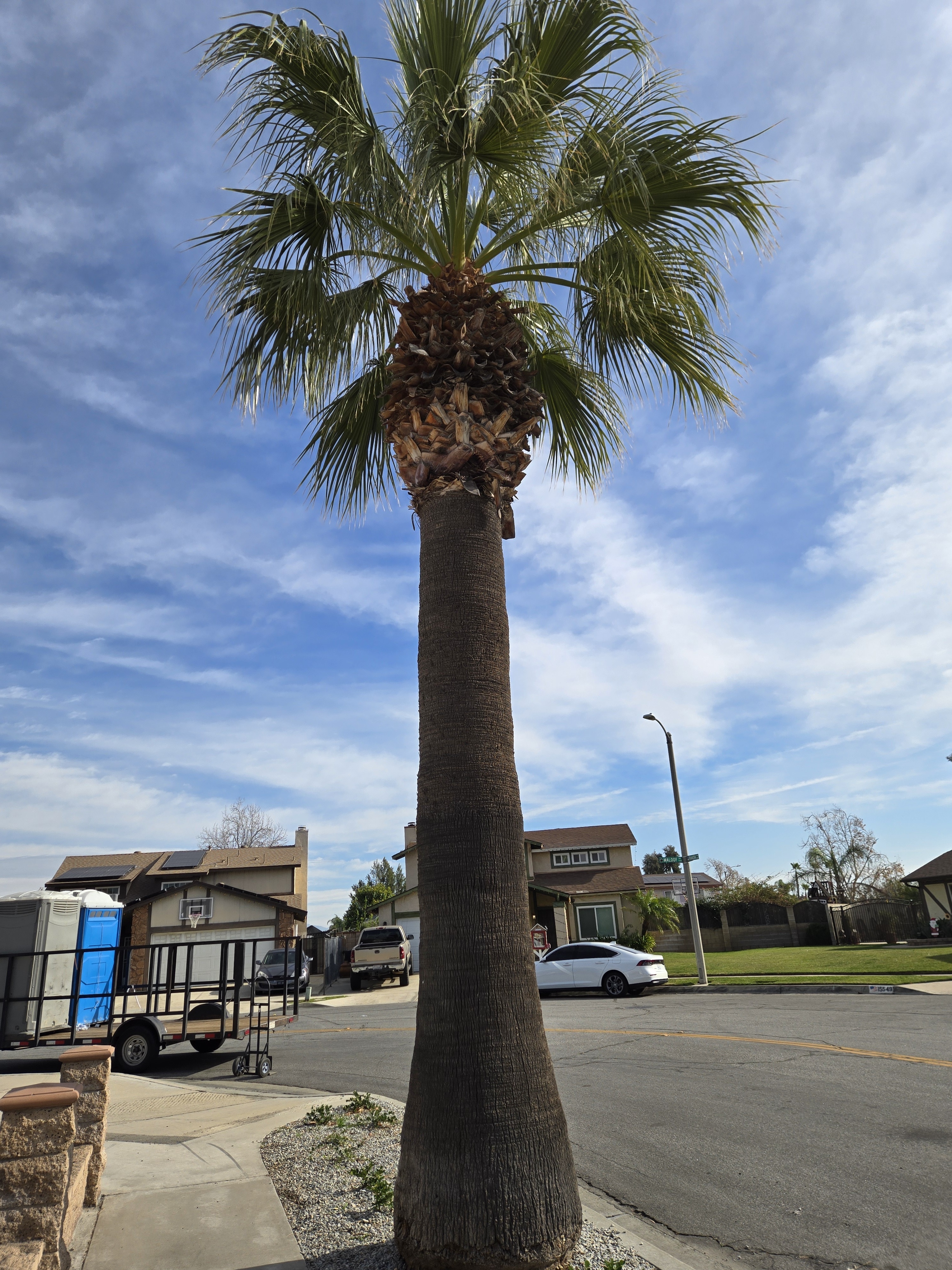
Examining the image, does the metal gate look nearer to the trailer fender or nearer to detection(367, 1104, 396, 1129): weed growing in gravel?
the trailer fender

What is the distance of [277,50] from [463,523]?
3.89 m

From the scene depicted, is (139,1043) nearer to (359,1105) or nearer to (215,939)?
(359,1105)

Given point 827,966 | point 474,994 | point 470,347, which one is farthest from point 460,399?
point 827,966

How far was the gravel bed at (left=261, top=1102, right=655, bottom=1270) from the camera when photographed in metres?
4.42

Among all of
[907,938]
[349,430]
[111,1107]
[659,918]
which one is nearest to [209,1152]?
[111,1107]

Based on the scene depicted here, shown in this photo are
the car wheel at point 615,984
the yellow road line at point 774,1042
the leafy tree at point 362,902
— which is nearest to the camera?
the yellow road line at point 774,1042

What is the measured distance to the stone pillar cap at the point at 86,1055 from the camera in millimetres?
5242

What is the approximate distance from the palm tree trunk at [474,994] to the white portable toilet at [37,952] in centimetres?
978

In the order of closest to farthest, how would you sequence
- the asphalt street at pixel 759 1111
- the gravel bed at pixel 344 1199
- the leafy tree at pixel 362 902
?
the gravel bed at pixel 344 1199 → the asphalt street at pixel 759 1111 → the leafy tree at pixel 362 902

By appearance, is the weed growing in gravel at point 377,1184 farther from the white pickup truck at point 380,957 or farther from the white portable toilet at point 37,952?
the white pickup truck at point 380,957

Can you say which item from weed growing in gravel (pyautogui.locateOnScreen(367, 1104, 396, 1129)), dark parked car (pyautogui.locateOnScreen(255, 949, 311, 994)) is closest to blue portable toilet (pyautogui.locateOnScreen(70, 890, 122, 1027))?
weed growing in gravel (pyautogui.locateOnScreen(367, 1104, 396, 1129))

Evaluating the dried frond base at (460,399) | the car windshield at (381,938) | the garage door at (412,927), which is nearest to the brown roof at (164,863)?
the garage door at (412,927)

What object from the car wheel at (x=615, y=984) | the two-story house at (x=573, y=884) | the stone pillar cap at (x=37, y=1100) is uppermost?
the two-story house at (x=573, y=884)

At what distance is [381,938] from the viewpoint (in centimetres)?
2955
